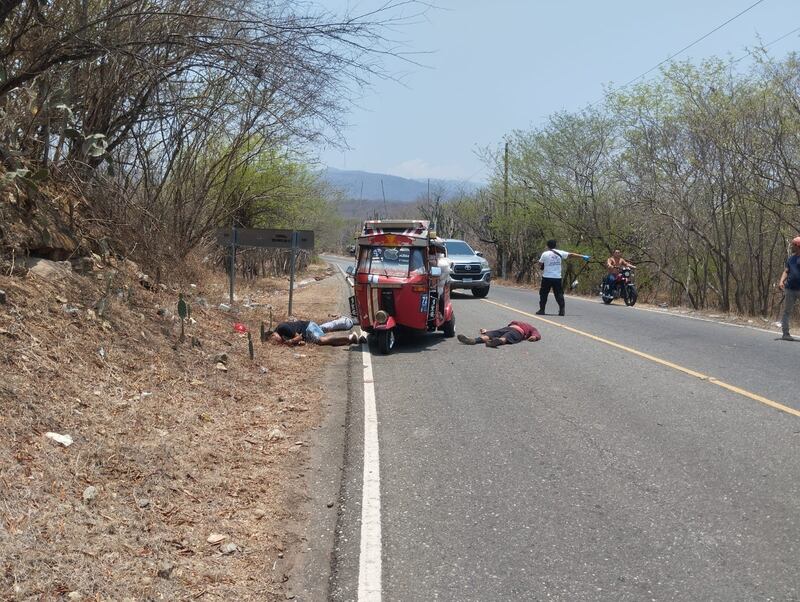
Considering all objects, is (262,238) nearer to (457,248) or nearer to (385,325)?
(385,325)

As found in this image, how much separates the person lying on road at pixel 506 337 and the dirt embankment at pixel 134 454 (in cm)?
399

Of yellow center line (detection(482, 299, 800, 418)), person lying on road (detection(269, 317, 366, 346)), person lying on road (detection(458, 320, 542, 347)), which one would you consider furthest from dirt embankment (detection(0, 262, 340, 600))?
yellow center line (detection(482, 299, 800, 418))

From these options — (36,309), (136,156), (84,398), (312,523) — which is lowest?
(312,523)

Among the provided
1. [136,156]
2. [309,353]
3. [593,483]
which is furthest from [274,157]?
[593,483]

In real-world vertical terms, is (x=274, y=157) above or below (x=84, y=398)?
above

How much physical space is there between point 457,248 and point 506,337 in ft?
46.7

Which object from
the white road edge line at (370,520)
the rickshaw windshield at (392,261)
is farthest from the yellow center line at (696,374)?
the white road edge line at (370,520)

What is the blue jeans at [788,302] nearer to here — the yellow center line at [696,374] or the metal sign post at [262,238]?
the yellow center line at [696,374]

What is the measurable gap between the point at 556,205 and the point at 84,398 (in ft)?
114

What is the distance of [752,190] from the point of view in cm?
2120

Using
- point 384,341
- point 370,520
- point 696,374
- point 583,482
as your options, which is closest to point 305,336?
point 384,341

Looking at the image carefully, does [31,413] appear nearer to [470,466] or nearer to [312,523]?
[312,523]

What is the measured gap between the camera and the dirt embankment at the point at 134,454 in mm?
3736

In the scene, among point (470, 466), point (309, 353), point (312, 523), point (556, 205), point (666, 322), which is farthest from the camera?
point (556, 205)
